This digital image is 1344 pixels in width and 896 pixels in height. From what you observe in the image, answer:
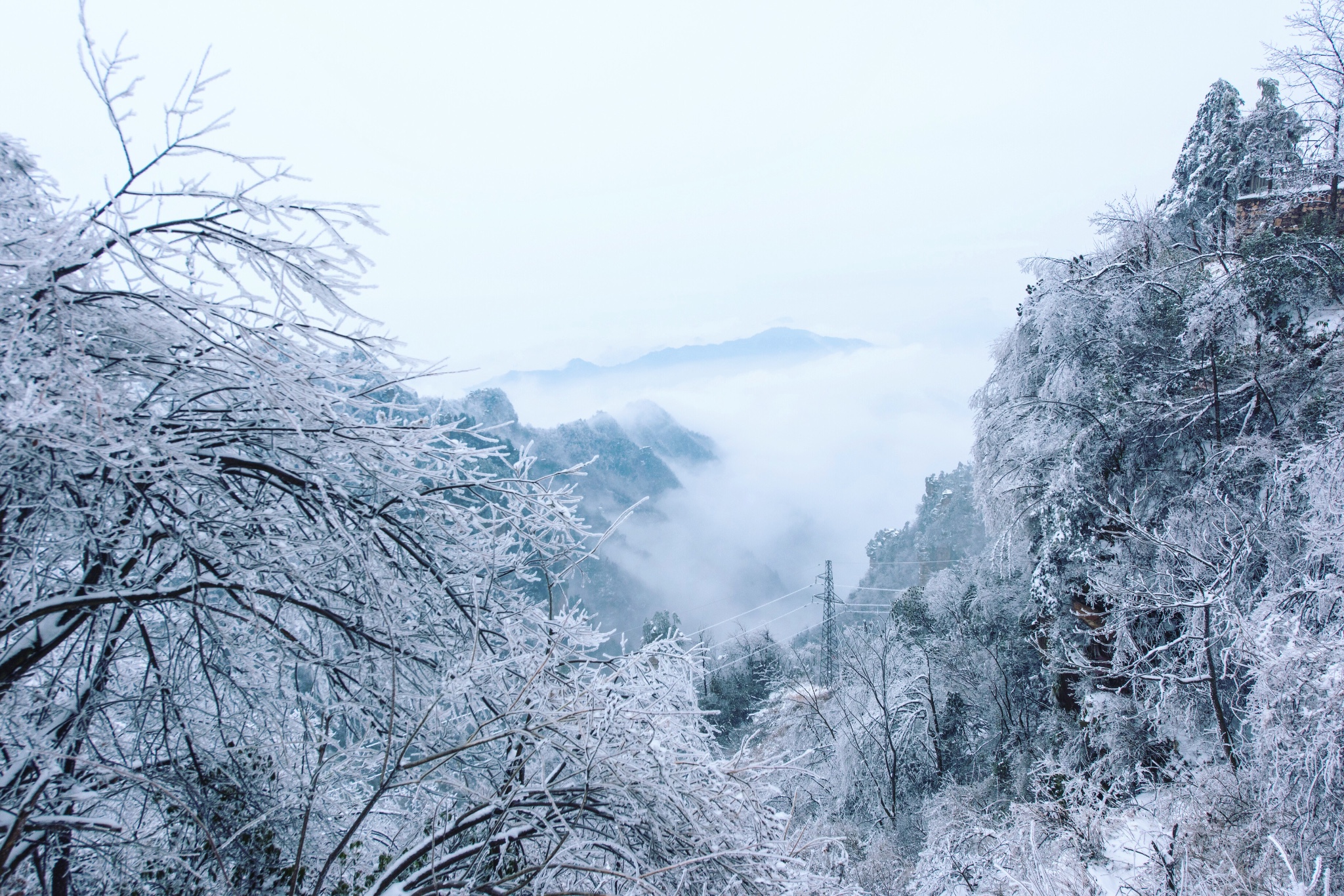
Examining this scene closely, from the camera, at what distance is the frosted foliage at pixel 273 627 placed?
7.41 feet

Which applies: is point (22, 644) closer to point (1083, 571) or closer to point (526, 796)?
point (526, 796)

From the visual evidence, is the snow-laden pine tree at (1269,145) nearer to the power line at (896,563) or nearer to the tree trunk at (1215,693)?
the tree trunk at (1215,693)

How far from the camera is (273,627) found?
102 inches

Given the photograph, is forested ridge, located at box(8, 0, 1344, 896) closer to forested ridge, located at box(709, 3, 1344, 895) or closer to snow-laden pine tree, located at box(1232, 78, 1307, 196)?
A: forested ridge, located at box(709, 3, 1344, 895)

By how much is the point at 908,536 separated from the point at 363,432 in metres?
60.8

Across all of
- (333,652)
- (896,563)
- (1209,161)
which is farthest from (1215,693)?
(896,563)

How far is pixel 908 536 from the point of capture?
57844mm

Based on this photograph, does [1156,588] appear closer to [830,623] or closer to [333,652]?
[333,652]

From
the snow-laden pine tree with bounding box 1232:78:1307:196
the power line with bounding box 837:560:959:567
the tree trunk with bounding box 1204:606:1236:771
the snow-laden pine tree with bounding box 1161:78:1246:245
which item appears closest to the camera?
the tree trunk with bounding box 1204:606:1236:771

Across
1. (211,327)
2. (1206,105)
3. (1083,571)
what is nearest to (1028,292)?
(1083,571)

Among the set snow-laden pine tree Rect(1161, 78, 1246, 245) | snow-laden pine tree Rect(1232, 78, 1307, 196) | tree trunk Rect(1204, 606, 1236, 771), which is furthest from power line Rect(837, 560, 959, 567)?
tree trunk Rect(1204, 606, 1236, 771)

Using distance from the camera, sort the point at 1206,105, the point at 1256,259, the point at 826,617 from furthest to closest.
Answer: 1. the point at 826,617
2. the point at 1206,105
3. the point at 1256,259

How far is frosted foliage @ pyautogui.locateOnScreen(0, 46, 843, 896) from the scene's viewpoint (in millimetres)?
2258

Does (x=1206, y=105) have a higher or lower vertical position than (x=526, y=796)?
higher
